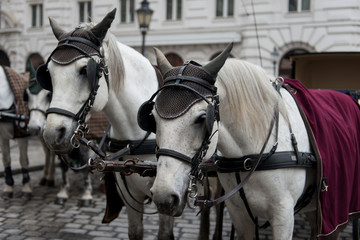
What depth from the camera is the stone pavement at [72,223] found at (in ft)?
16.2

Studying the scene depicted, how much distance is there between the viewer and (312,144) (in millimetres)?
2781

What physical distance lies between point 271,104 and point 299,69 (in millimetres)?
3307

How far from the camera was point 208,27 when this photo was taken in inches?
769

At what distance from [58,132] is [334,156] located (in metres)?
2.03

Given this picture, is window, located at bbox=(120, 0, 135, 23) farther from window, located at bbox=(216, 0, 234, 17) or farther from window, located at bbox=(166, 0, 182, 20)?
window, located at bbox=(216, 0, 234, 17)

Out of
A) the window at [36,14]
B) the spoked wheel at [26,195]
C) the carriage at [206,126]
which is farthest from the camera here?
the window at [36,14]

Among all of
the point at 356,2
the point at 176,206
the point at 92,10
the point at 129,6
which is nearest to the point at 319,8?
the point at 356,2

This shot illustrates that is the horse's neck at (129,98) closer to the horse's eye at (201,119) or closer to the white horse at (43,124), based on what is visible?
the horse's eye at (201,119)

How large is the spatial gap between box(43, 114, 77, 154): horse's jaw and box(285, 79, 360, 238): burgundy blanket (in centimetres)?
179

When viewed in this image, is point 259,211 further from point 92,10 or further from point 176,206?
point 92,10

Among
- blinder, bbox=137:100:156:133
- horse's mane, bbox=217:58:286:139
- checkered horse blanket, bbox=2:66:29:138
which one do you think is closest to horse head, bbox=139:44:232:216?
blinder, bbox=137:100:156:133

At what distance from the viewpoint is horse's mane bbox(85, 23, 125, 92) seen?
3.10m

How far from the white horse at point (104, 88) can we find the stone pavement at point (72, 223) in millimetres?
1729

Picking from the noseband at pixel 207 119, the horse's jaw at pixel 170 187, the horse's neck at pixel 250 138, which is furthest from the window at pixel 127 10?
the horse's jaw at pixel 170 187
